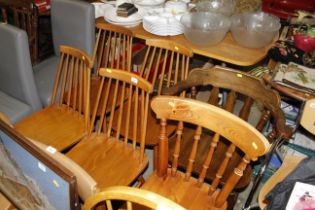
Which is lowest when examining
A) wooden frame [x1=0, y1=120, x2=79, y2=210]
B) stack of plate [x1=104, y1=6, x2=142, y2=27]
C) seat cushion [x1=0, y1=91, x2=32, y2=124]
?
seat cushion [x1=0, y1=91, x2=32, y2=124]

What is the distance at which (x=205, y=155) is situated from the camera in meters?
1.45

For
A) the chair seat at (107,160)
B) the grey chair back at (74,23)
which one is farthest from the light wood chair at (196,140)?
the grey chair back at (74,23)

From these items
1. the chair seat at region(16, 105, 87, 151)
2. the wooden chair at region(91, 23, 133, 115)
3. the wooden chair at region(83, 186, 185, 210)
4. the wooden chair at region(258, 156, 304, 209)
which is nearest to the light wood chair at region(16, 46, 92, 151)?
the chair seat at region(16, 105, 87, 151)

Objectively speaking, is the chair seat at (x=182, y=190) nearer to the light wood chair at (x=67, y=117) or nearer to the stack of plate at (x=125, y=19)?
the light wood chair at (x=67, y=117)

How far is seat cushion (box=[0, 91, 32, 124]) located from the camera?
178cm

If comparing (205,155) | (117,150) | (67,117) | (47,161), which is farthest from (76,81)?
(47,161)

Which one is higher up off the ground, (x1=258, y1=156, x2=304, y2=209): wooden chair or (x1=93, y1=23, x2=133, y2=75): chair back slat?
(x1=93, y1=23, x2=133, y2=75): chair back slat

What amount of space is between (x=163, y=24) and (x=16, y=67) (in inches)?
35.2

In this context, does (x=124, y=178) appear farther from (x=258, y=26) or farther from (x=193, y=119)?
(x=258, y=26)

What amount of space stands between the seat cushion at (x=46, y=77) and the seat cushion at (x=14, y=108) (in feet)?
0.43

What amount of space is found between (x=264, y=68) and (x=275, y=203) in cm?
96

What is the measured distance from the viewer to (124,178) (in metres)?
1.36

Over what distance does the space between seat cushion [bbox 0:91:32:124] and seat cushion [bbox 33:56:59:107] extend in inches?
5.2

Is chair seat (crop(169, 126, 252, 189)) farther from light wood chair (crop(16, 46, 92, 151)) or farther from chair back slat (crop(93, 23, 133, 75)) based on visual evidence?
chair back slat (crop(93, 23, 133, 75))
